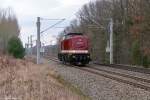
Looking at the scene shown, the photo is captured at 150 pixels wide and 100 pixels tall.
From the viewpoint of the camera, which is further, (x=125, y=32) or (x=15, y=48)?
(x=15, y=48)

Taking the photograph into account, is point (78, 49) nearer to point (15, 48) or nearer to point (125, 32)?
point (125, 32)

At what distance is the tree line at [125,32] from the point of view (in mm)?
52066

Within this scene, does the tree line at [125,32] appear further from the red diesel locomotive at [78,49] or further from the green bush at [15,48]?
the green bush at [15,48]

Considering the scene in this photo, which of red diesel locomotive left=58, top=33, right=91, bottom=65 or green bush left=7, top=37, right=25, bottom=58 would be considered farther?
green bush left=7, top=37, right=25, bottom=58

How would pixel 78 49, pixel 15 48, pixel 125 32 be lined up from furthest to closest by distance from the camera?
pixel 15 48 → pixel 125 32 → pixel 78 49

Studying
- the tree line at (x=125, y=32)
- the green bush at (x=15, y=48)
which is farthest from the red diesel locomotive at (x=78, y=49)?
the green bush at (x=15, y=48)

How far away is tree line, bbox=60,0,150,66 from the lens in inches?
2050

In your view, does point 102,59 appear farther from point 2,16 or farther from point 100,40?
point 2,16

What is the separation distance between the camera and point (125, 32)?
63.3 m

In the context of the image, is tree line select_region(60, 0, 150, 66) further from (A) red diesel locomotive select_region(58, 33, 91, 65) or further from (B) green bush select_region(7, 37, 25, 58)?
(B) green bush select_region(7, 37, 25, 58)

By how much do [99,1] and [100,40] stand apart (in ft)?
76.4

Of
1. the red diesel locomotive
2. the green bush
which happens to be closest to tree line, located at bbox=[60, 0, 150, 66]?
the red diesel locomotive

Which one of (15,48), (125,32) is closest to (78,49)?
(125,32)

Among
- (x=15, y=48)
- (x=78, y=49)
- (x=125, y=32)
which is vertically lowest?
(x=78, y=49)
